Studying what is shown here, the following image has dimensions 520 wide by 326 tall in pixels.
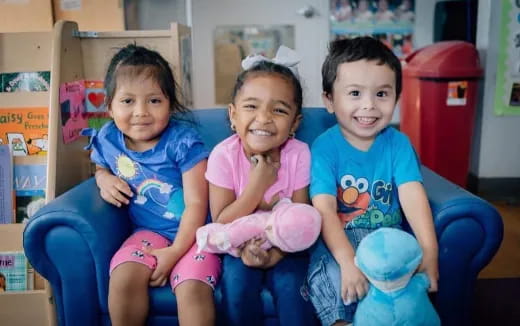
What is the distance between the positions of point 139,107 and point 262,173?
15.2 inches

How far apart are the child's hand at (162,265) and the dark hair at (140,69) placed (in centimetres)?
43

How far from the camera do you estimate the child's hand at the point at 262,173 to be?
1306 mm

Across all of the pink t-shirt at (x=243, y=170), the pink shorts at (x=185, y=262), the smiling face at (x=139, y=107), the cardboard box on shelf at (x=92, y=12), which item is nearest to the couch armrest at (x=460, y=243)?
the pink t-shirt at (x=243, y=170)

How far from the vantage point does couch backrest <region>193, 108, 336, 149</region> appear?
1.66 meters

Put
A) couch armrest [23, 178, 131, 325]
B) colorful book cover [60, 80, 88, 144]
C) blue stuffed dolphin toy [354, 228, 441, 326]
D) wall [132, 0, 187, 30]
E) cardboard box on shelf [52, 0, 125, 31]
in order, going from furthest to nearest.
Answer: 1. wall [132, 0, 187, 30]
2. cardboard box on shelf [52, 0, 125, 31]
3. colorful book cover [60, 80, 88, 144]
4. couch armrest [23, 178, 131, 325]
5. blue stuffed dolphin toy [354, 228, 441, 326]

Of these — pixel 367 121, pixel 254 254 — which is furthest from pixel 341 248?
pixel 367 121

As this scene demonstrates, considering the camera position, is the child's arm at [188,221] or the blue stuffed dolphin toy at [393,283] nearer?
the blue stuffed dolphin toy at [393,283]

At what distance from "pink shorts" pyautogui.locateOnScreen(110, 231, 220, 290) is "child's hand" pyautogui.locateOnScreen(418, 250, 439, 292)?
0.50m

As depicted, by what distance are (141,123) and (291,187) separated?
450 mm

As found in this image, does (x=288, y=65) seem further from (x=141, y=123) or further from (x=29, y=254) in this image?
(x=29, y=254)

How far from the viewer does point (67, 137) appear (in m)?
1.56

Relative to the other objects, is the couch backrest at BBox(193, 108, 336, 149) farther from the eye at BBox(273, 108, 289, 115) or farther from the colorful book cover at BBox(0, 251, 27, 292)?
the colorful book cover at BBox(0, 251, 27, 292)

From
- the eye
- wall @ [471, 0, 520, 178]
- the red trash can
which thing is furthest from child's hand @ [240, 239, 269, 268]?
wall @ [471, 0, 520, 178]

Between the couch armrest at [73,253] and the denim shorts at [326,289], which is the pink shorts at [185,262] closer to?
the couch armrest at [73,253]
